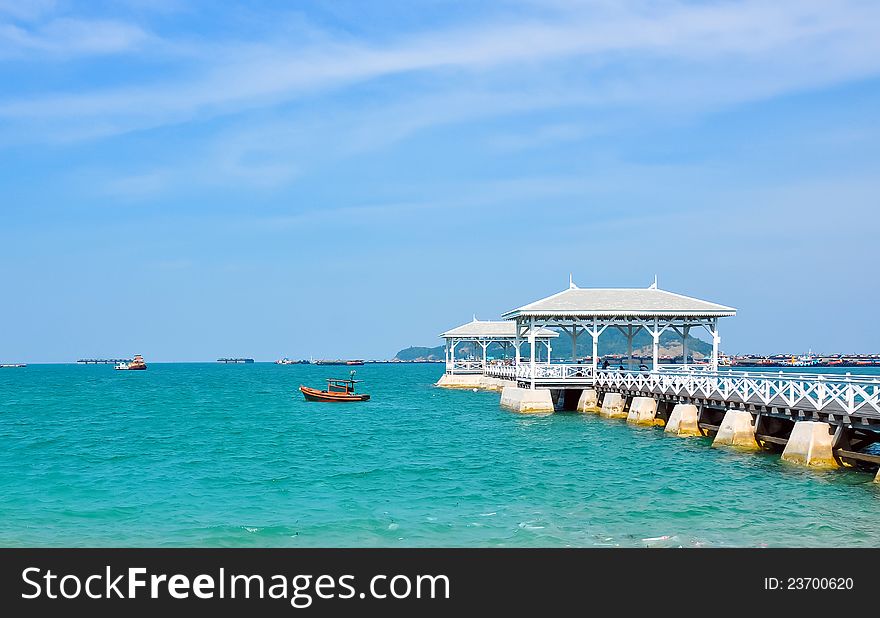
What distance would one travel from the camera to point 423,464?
1011 inches

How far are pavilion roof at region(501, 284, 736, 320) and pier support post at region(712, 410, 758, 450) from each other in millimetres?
12625

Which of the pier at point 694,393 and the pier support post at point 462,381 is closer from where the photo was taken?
the pier at point 694,393

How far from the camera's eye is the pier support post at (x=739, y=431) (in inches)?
1035

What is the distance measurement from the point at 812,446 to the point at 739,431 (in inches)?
188

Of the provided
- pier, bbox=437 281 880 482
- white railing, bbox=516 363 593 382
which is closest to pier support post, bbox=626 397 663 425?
pier, bbox=437 281 880 482

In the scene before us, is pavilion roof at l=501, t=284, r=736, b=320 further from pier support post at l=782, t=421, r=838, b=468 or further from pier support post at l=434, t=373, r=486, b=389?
pier support post at l=434, t=373, r=486, b=389

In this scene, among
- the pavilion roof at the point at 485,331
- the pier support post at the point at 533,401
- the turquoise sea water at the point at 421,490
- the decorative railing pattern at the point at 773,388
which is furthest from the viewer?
the pavilion roof at the point at 485,331

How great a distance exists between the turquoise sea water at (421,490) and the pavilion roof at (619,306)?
215 inches

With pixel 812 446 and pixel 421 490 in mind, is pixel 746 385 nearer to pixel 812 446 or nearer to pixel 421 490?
pixel 812 446

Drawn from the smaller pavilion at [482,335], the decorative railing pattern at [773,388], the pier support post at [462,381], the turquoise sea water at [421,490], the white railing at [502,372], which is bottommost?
the turquoise sea water at [421,490]

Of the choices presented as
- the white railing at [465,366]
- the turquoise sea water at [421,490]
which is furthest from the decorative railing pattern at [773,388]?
the white railing at [465,366]

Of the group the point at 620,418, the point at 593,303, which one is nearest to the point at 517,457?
the point at 620,418

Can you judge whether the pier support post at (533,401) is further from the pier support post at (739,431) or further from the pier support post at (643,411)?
the pier support post at (739,431)
